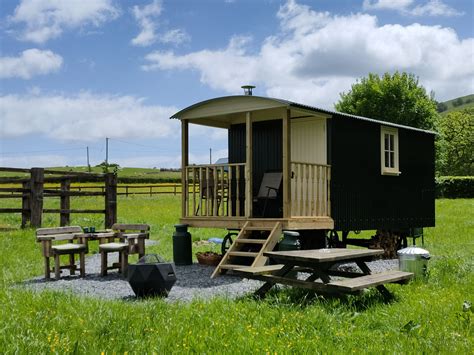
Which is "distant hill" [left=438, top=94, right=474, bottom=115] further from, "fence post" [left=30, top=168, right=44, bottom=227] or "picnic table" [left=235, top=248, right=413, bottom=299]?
"picnic table" [left=235, top=248, right=413, bottom=299]

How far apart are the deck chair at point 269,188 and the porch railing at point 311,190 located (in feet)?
1.39

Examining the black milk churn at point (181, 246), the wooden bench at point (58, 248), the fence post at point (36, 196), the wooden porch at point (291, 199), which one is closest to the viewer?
the wooden bench at point (58, 248)

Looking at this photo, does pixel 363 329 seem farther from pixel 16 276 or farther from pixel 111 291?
pixel 16 276

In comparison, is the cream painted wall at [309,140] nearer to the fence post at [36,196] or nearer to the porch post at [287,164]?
the porch post at [287,164]

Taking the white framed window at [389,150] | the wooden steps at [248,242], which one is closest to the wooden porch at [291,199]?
the wooden steps at [248,242]

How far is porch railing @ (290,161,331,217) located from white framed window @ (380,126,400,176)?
7.29 ft

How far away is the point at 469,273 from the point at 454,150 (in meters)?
49.5

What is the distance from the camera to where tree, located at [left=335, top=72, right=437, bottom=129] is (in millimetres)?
37469

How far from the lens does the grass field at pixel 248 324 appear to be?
5.15 metres

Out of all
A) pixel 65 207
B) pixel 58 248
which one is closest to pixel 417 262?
pixel 58 248

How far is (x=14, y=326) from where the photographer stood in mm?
5523

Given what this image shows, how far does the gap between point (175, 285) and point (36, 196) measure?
7.63 m

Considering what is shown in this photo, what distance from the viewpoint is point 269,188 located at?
1150cm

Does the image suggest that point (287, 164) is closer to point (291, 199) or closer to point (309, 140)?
point (291, 199)
